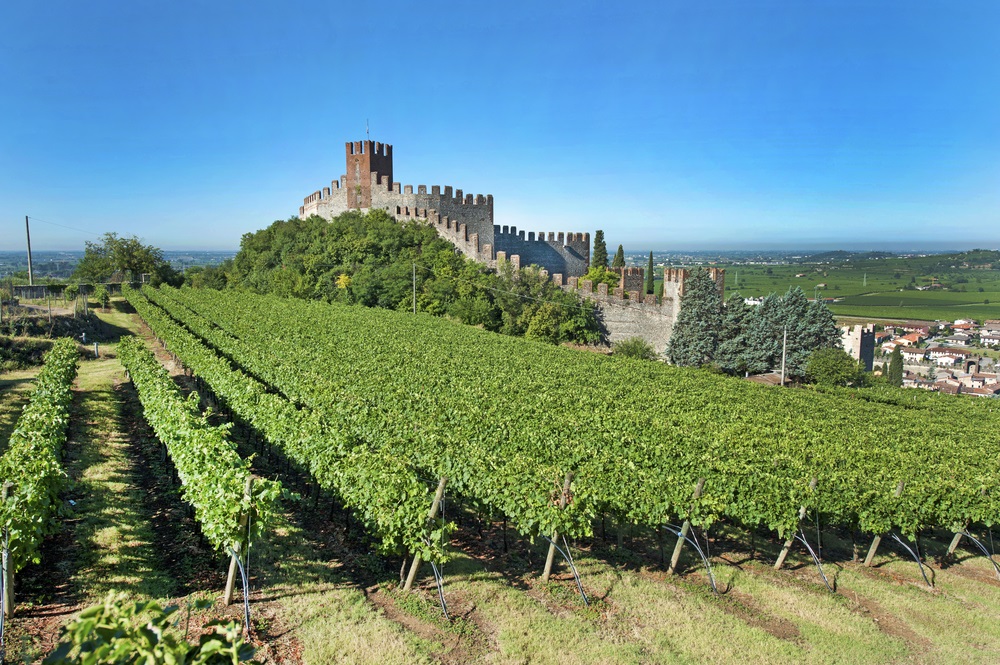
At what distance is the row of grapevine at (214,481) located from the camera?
A: 6.96 metres

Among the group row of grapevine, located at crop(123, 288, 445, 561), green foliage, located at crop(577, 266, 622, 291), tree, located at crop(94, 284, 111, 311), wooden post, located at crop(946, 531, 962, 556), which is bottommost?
wooden post, located at crop(946, 531, 962, 556)

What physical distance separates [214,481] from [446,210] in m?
39.4

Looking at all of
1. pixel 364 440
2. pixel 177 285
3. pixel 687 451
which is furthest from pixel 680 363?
pixel 177 285

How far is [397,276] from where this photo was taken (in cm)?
3953

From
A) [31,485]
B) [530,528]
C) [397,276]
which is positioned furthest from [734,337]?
[31,485]

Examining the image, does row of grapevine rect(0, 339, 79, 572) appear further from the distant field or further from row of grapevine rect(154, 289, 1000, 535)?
the distant field

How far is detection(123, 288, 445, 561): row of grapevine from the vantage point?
726 centimetres

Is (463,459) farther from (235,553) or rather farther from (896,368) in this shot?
(896,368)

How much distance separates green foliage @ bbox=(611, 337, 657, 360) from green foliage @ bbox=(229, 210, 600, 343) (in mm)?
2715

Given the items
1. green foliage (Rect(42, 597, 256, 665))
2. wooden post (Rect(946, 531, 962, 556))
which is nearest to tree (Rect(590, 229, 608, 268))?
wooden post (Rect(946, 531, 962, 556))

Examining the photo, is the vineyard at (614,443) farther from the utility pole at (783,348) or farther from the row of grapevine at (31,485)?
the utility pole at (783,348)

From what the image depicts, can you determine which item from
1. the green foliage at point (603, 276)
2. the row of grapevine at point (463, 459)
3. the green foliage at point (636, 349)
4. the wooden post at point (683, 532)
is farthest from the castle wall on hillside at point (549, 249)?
the wooden post at point (683, 532)

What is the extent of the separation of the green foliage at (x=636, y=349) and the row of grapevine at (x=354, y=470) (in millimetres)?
19061

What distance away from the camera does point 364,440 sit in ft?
36.7
